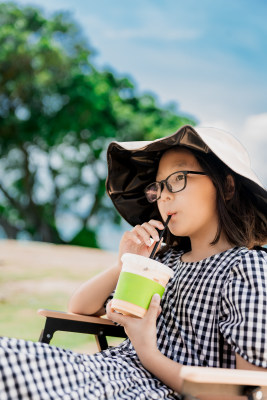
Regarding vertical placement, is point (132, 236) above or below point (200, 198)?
below

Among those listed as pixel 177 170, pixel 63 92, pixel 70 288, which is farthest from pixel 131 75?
pixel 177 170

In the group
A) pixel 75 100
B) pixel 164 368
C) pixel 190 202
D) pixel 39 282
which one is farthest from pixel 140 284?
pixel 75 100

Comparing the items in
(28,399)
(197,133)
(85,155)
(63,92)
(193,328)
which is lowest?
(28,399)

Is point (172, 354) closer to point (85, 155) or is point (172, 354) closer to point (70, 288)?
point (70, 288)

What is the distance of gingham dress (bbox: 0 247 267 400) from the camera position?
4.25 ft

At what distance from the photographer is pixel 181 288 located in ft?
5.95

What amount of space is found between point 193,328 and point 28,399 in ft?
2.13

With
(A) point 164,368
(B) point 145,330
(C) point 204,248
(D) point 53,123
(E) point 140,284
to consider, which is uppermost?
(D) point 53,123

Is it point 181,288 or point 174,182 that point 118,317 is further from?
point 174,182

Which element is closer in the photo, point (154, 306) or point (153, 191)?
point (154, 306)

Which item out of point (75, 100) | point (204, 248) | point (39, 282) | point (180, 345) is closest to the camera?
point (180, 345)

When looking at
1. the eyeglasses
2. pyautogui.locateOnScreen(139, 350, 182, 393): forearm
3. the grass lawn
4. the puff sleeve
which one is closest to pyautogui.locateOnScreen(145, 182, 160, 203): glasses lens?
the eyeglasses

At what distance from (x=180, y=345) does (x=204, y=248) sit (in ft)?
1.19

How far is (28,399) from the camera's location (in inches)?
48.7
